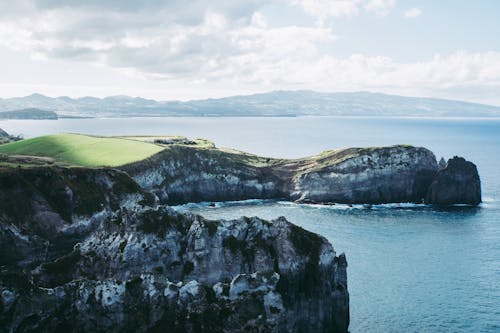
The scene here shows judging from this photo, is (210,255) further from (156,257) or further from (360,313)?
(360,313)

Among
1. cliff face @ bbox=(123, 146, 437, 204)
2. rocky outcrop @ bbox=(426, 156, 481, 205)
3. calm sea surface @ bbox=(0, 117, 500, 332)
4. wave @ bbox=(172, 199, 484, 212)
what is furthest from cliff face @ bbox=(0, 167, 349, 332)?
rocky outcrop @ bbox=(426, 156, 481, 205)

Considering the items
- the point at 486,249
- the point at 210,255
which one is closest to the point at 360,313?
the point at 210,255

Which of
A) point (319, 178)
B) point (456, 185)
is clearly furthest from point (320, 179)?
point (456, 185)

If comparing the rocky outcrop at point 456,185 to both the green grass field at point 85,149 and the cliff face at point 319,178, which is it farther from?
the green grass field at point 85,149

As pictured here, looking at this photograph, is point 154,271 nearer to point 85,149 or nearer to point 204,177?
point 204,177

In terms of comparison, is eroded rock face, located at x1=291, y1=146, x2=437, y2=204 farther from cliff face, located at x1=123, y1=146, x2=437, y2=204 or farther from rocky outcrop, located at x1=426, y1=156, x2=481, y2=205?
rocky outcrop, located at x1=426, y1=156, x2=481, y2=205
